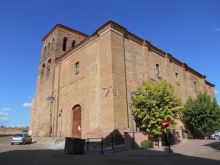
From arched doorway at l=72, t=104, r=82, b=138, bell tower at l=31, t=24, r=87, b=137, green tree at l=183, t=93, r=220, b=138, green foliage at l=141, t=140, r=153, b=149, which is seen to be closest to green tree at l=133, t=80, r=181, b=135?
green foliage at l=141, t=140, r=153, b=149

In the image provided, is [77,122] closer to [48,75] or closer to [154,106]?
[154,106]

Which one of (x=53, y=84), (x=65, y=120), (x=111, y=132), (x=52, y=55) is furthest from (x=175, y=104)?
(x=52, y=55)

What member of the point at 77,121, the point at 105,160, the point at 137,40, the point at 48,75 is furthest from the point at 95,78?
the point at 48,75

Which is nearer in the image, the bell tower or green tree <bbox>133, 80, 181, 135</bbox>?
green tree <bbox>133, 80, 181, 135</bbox>

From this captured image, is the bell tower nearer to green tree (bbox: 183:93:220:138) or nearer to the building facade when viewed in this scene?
the building facade

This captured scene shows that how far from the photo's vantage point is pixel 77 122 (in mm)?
25094

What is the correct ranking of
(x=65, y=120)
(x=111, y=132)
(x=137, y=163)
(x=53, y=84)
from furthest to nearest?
1. (x=53, y=84)
2. (x=65, y=120)
3. (x=111, y=132)
4. (x=137, y=163)

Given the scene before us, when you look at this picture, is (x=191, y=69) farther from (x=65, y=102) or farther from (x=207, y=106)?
(x=65, y=102)

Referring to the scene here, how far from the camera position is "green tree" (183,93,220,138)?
90.6ft

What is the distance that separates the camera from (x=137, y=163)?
11.2 metres

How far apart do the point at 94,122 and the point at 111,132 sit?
9.60ft

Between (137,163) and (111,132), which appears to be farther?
(111,132)

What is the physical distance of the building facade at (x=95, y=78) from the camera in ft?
71.2

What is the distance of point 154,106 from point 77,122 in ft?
30.8
